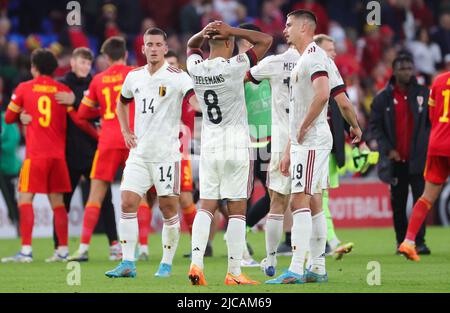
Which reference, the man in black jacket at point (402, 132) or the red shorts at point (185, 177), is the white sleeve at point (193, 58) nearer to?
the red shorts at point (185, 177)

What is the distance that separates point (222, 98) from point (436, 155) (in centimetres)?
372

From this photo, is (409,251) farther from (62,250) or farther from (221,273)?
(62,250)

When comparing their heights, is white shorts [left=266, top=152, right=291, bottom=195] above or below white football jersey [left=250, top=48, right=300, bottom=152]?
below

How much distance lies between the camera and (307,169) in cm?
1011

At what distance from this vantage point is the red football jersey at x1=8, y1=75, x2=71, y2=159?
13906 millimetres

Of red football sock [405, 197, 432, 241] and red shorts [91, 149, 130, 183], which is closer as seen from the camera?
red football sock [405, 197, 432, 241]

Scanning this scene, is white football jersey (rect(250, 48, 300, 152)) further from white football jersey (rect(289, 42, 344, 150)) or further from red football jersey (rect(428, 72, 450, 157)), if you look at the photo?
red football jersey (rect(428, 72, 450, 157))

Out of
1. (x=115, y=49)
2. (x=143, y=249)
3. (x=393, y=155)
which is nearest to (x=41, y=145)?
(x=115, y=49)

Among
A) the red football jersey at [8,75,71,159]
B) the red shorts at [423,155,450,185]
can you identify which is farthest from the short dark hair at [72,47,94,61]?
the red shorts at [423,155,450,185]

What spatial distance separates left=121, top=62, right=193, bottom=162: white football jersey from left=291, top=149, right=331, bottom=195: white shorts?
1.47m
